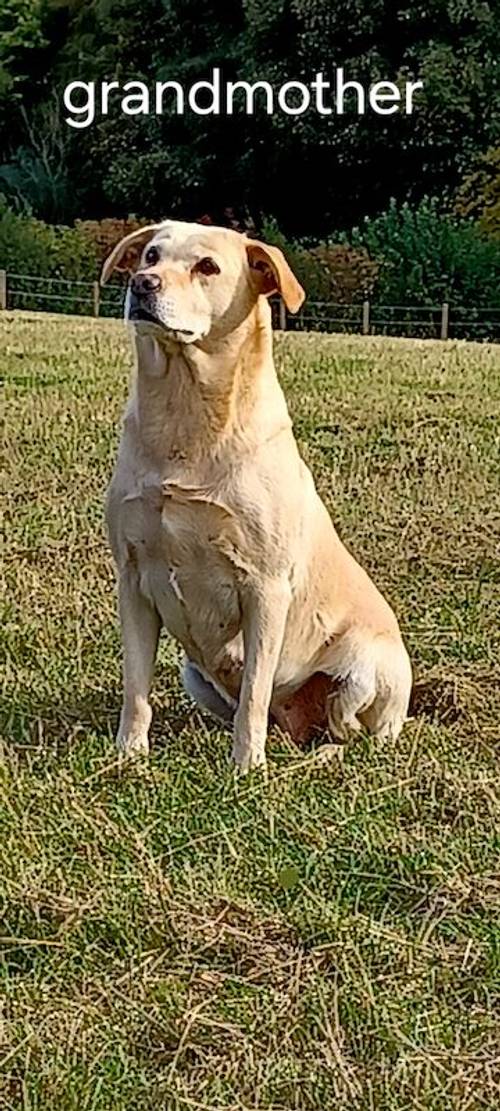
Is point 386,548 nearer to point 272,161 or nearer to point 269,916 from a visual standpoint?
point 269,916

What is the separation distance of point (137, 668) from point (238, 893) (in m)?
0.99

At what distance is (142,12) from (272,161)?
16.8 ft

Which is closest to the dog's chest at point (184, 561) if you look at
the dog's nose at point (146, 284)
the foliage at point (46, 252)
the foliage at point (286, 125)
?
the dog's nose at point (146, 284)

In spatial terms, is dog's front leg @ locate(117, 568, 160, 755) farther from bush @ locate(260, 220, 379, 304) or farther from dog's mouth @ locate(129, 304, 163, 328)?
bush @ locate(260, 220, 379, 304)

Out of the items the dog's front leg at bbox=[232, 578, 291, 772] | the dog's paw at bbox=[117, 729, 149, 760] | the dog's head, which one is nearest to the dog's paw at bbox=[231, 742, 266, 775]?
the dog's front leg at bbox=[232, 578, 291, 772]

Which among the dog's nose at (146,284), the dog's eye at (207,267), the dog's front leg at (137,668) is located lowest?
the dog's front leg at (137,668)

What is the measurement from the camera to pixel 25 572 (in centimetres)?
637

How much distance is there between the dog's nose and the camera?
3.80 meters

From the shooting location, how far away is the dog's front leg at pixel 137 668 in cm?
424

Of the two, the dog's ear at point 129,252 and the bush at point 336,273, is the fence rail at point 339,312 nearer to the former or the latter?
the bush at point 336,273

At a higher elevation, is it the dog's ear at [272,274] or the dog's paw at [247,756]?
the dog's ear at [272,274]

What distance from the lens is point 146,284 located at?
3797 mm

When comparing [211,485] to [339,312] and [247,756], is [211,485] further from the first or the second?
[339,312]

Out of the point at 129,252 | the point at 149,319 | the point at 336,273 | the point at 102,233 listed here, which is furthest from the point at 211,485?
the point at 102,233
